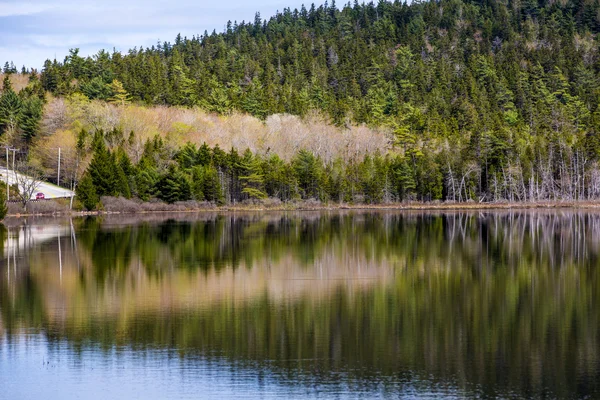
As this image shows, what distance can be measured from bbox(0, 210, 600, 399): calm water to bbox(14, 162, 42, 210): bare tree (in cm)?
3434

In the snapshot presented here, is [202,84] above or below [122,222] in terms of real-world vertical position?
above

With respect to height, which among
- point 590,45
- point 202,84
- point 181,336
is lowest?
point 181,336

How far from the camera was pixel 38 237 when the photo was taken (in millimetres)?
54938

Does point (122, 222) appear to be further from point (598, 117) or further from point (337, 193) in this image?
point (598, 117)

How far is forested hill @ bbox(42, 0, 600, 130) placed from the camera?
421 feet

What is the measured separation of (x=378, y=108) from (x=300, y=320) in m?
110

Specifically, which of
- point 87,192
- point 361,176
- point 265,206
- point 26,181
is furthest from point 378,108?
point 26,181

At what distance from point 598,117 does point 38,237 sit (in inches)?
3426

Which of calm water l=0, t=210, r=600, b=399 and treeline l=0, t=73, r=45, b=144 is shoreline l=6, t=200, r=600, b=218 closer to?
treeline l=0, t=73, r=45, b=144

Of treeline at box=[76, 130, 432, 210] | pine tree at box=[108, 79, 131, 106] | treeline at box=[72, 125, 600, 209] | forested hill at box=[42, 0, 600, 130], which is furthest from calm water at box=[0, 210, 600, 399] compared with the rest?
pine tree at box=[108, 79, 131, 106]

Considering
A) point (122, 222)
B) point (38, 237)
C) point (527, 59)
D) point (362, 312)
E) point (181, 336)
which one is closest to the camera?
point (181, 336)

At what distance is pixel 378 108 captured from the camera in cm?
13262

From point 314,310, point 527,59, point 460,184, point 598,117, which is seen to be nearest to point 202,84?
point 460,184

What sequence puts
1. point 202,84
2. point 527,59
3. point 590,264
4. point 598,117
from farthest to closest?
point 527,59
point 202,84
point 598,117
point 590,264
